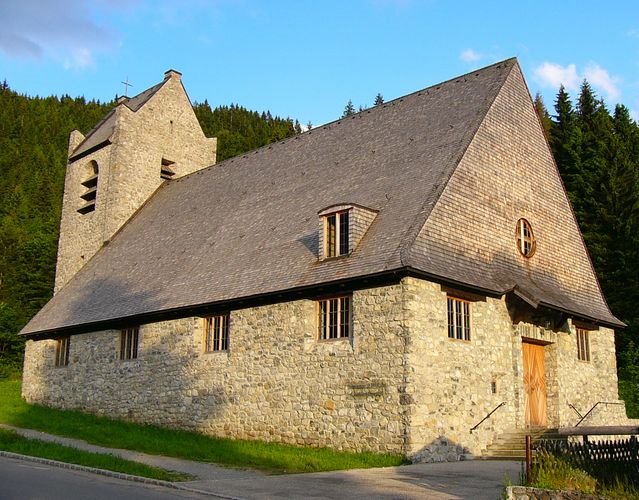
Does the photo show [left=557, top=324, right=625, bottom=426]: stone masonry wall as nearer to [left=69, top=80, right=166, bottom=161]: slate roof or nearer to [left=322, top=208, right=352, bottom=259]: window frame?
[left=322, top=208, right=352, bottom=259]: window frame

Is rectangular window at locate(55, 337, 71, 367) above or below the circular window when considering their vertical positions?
below

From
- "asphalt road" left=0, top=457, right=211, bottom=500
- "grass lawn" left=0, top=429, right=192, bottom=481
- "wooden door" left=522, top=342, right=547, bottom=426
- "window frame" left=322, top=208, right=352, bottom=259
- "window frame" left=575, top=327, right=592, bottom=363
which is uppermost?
"window frame" left=322, top=208, right=352, bottom=259

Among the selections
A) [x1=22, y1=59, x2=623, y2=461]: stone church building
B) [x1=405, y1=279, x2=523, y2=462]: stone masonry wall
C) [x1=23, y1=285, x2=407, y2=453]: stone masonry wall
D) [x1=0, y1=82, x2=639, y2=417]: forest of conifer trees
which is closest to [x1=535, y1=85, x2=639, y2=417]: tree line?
[x1=0, y1=82, x2=639, y2=417]: forest of conifer trees

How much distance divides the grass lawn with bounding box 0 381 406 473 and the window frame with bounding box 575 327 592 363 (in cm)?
875

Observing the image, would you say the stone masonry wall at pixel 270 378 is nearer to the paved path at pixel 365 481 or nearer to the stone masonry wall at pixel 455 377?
the stone masonry wall at pixel 455 377

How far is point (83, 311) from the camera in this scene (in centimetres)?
2605

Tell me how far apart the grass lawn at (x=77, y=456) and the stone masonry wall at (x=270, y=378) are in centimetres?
482

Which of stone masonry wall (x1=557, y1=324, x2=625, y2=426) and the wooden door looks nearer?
the wooden door

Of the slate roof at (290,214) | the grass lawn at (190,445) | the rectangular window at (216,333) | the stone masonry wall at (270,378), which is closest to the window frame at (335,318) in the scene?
the stone masonry wall at (270,378)

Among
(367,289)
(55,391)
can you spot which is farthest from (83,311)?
(367,289)

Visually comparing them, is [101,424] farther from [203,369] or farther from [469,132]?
[469,132]

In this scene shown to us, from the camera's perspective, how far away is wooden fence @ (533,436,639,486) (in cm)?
994

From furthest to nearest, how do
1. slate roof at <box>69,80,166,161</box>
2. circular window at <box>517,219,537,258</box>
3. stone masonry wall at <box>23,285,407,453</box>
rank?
slate roof at <box>69,80,166,161</box>, circular window at <box>517,219,537,258</box>, stone masonry wall at <box>23,285,407,453</box>

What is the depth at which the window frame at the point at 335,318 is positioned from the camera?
1778 centimetres
